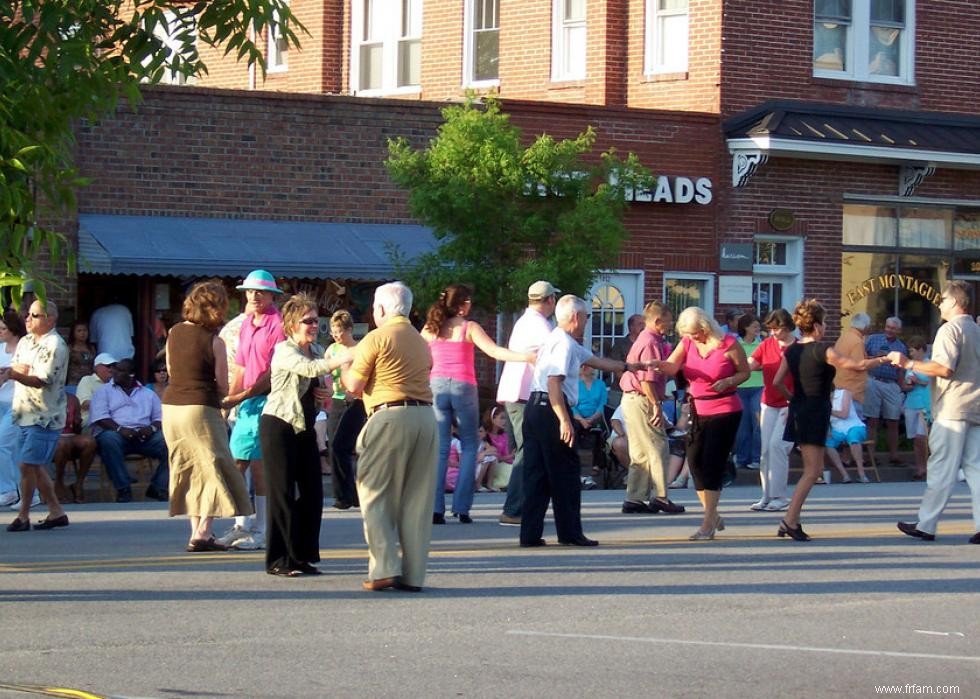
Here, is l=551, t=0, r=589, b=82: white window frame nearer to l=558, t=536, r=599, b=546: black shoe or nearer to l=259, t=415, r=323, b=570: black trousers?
l=558, t=536, r=599, b=546: black shoe

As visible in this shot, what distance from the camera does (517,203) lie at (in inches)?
812

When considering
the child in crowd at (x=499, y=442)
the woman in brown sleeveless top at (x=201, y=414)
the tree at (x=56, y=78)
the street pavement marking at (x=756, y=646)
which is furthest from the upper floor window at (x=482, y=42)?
the street pavement marking at (x=756, y=646)

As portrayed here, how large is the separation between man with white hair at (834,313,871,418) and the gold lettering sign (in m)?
4.49

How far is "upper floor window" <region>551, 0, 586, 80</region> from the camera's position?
2667 cm

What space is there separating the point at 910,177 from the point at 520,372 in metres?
13.9

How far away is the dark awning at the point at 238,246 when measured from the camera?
2069 centimetres

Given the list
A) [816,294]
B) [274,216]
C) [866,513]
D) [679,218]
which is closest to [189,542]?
[866,513]

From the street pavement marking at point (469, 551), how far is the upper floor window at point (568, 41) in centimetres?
1353

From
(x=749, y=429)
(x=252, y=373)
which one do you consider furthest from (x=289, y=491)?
(x=749, y=429)

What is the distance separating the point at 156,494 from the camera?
1772 cm

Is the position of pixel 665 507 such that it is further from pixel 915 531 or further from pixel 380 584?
pixel 380 584

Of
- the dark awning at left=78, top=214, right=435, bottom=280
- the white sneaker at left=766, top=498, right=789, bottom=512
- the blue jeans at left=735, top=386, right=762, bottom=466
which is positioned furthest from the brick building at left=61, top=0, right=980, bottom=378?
the white sneaker at left=766, top=498, right=789, bottom=512

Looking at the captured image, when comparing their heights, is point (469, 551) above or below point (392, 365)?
below

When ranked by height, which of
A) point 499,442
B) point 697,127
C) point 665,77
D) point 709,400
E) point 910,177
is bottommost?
point 499,442
